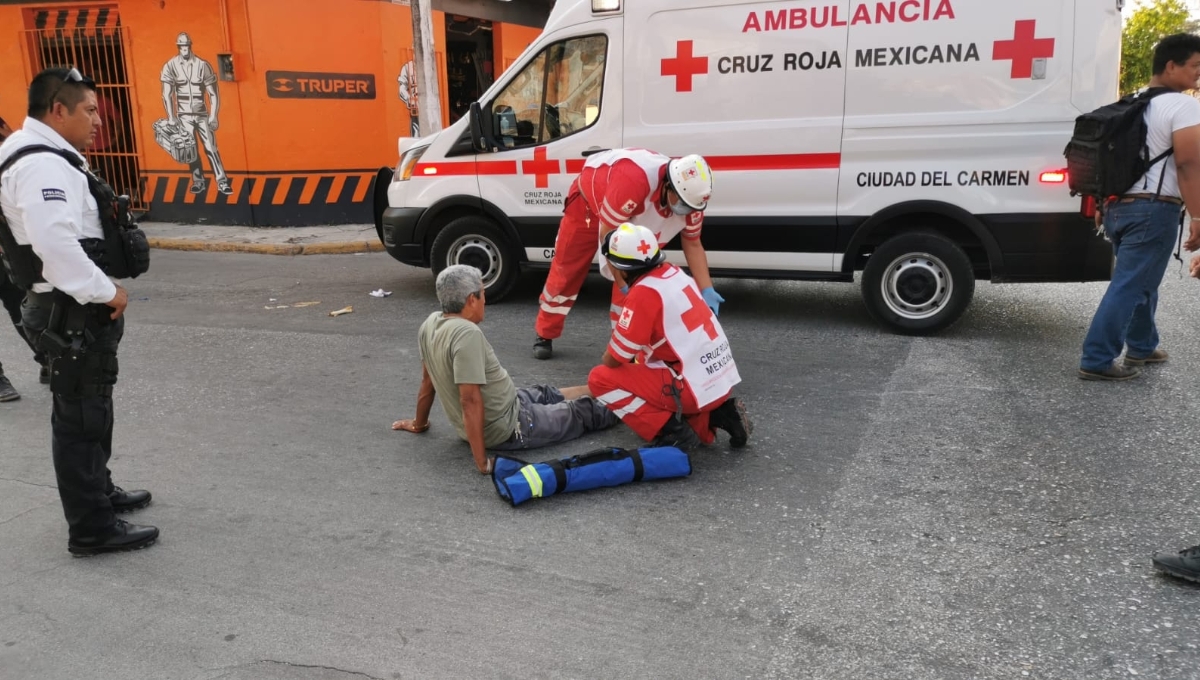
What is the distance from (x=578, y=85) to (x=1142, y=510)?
497 cm

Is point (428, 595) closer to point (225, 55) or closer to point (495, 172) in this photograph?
point (495, 172)

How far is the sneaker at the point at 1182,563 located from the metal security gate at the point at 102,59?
529 inches

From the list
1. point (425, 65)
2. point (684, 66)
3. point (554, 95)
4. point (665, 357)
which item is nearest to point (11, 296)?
point (554, 95)

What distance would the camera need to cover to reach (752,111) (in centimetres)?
647

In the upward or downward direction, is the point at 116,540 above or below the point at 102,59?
below

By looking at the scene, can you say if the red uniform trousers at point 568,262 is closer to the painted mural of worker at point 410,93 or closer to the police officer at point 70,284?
the police officer at point 70,284

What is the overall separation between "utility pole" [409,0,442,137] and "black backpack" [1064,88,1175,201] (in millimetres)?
7912

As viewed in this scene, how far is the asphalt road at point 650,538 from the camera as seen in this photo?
2.76 meters

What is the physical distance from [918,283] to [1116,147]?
5.47 ft

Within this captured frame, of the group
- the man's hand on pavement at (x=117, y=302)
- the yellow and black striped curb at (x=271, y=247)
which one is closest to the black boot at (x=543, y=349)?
the man's hand on pavement at (x=117, y=302)

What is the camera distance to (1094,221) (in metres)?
5.77

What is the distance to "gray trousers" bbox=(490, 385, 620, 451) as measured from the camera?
4.36 metres

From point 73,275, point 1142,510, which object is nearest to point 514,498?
point 73,275

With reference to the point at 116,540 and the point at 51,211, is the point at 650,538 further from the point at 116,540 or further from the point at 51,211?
the point at 51,211
